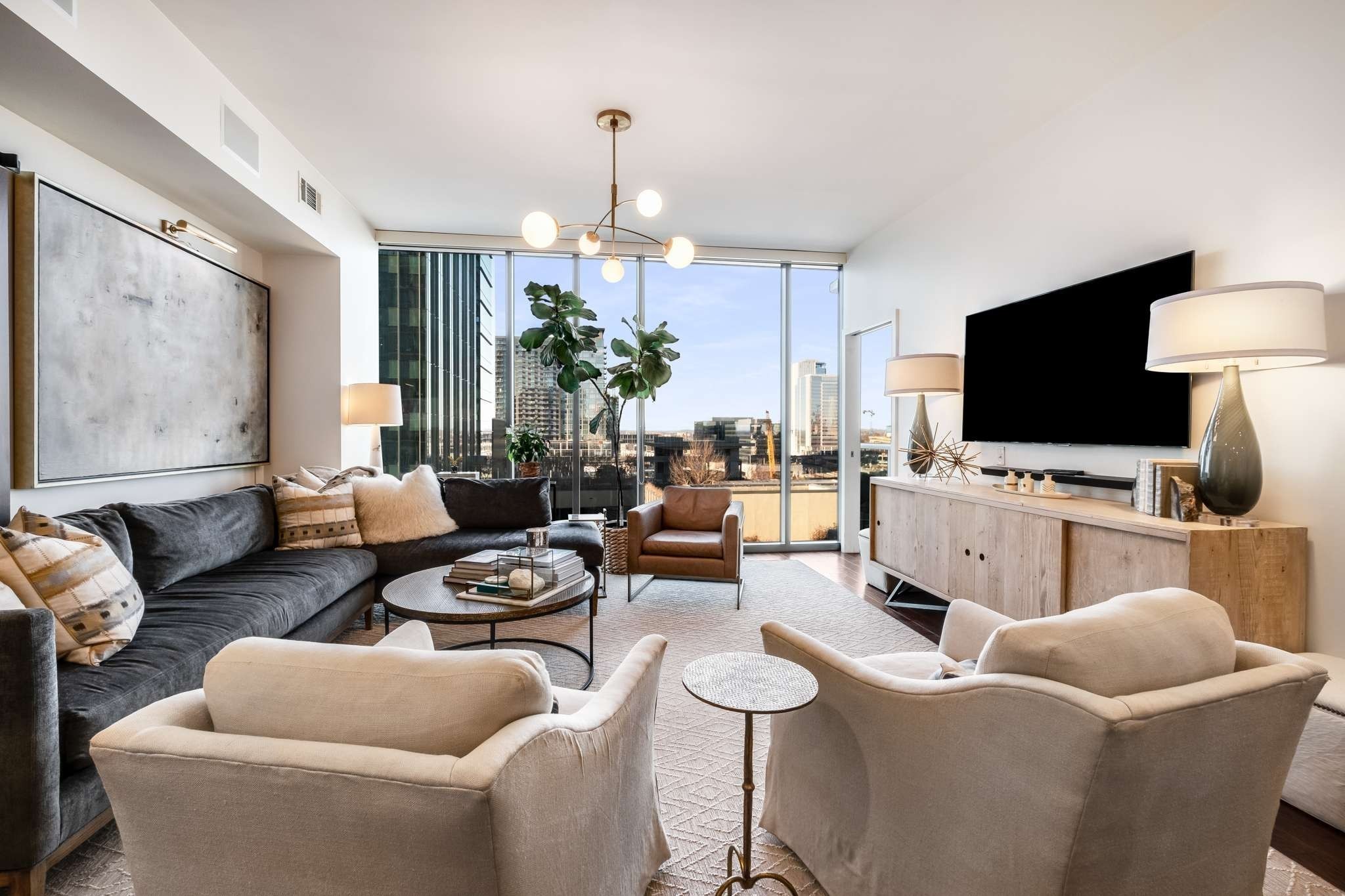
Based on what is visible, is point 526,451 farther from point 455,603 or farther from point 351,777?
point 351,777

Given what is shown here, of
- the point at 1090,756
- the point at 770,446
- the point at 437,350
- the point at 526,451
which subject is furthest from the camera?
the point at 770,446

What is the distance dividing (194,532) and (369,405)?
1699 mm

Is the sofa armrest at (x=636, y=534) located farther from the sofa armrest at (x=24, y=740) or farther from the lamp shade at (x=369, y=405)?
the sofa armrest at (x=24, y=740)

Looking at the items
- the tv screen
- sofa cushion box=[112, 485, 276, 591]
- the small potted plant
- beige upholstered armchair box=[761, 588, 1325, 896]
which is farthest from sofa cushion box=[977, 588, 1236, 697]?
the small potted plant

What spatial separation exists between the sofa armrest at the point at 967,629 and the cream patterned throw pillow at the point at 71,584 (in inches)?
97.7

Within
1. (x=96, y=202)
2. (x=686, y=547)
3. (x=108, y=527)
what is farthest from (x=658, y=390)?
(x=108, y=527)

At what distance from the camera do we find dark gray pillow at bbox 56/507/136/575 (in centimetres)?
230

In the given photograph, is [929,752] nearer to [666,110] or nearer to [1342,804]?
[1342,804]

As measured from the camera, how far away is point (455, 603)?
242cm

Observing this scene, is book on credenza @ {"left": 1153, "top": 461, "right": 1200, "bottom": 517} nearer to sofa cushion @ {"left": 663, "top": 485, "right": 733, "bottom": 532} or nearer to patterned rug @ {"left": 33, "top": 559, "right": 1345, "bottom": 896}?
patterned rug @ {"left": 33, "top": 559, "right": 1345, "bottom": 896}

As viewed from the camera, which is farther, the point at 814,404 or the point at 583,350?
the point at 814,404

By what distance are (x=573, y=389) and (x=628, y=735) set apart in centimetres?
379

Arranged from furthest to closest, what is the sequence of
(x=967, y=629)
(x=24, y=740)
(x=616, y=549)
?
(x=616, y=549) < (x=967, y=629) < (x=24, y=740)

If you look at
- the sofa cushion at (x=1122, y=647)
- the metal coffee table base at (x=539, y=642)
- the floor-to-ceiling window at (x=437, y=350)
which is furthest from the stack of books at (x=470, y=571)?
the floor-to-ceiling window at (x=437, y=350)
